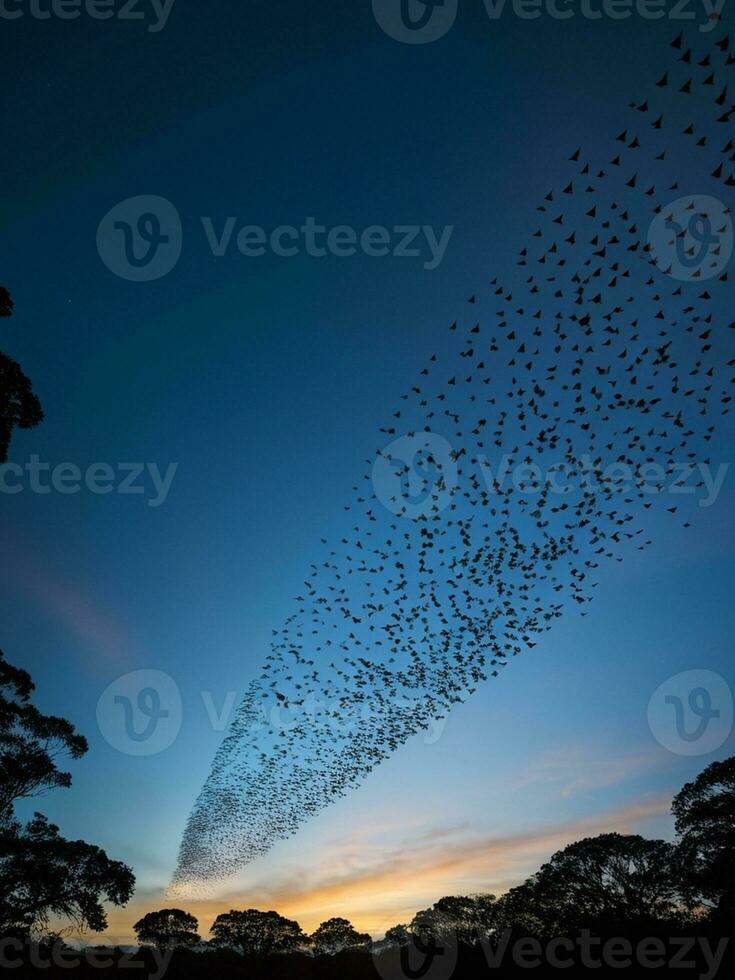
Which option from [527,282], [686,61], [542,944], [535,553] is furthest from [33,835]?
[686,61]

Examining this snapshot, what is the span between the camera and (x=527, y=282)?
13.3m

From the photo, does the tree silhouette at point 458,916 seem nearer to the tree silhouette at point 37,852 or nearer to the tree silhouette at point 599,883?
the tree silhouette at point 599,883

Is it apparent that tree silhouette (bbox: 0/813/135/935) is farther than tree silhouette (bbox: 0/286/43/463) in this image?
Yes

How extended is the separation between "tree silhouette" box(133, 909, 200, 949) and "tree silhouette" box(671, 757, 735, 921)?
186 ft

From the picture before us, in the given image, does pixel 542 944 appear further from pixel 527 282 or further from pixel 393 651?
pixel 527 282

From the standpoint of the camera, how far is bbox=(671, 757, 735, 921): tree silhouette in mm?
31234

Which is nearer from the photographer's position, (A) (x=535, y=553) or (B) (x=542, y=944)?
(A) (x=535, y=553)

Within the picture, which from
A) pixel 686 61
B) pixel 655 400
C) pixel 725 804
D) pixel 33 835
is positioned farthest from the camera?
pixel 725 804

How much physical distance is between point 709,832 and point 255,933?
68793 millimetres

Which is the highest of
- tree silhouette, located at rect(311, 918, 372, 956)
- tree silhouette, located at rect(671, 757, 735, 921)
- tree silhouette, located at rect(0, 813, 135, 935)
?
tree silhouette, located at rect(0, 813, 135, 935)

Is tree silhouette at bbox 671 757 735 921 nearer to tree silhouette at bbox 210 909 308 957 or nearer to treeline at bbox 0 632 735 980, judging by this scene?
treeline at bbox 0 632 735 980

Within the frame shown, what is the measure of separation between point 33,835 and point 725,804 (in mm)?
35109

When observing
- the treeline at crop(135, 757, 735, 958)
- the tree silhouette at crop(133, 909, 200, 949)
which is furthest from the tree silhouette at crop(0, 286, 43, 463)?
the tree silhouette at crop(133, 909, 200, 949)

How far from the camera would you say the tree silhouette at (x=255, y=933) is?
7625 centimetres
